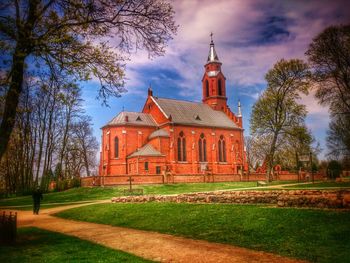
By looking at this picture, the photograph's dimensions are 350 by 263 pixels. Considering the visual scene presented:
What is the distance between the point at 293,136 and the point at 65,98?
1268 inches

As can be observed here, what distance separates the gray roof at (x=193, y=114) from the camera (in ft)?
176

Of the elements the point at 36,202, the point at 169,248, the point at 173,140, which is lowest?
the point at 169,248

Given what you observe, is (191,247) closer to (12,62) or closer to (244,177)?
(12,62)

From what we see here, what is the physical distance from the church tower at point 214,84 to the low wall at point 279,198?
146ft

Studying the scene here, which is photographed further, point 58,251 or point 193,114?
point 193,114

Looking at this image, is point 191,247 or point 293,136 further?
point 293,136

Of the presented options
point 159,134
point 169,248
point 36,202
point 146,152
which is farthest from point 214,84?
point 169,248

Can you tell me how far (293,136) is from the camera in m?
36.8

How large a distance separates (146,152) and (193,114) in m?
14.5

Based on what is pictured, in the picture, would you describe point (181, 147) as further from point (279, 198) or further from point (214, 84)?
point (279, 198)

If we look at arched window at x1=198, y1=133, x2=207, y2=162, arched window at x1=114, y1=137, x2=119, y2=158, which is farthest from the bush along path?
arched window at x1=198, y1=133, x2=207, y2=162

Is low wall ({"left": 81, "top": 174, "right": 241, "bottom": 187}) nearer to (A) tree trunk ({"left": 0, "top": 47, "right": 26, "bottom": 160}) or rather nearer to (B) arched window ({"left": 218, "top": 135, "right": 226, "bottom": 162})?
(B) arched window ({"left": 218, "top": 135, "right": 226, "bottom": 162})

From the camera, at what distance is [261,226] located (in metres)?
10.2

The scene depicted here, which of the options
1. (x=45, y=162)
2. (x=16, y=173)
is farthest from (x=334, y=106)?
(x=16, y=173)
